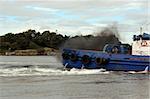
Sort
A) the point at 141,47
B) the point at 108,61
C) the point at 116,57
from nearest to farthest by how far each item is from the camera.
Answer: the point at 116,57 < the point at 108,61 < the point at 141,47

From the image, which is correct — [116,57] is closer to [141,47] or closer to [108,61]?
[108,61]

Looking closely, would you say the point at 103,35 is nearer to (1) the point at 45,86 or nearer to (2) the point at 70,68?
(2) the point at 70,68

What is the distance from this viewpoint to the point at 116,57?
34406mm

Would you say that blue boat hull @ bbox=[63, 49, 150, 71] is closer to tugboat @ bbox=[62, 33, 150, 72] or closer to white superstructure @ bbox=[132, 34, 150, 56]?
tugboat @ bbox=[62, 33, 150, 72]

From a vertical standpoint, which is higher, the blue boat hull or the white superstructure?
the white superstructure

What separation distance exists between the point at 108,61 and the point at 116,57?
735mm

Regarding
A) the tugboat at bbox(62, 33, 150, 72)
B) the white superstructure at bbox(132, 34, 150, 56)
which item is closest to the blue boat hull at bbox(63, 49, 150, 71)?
the tugboat at bbox(62, 33, 150, 72)

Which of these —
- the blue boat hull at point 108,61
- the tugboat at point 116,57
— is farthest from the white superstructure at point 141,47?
the blue boat hull at point 108,61

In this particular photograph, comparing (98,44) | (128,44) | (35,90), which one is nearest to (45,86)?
(35,90)

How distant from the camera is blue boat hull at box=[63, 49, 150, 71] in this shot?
34062 millimetres

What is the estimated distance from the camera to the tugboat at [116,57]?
112 feet

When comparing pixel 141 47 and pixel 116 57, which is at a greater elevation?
pixel 141 47

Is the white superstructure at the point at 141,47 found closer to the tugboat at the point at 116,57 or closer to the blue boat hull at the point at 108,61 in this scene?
the tugboat at the point at 116,57

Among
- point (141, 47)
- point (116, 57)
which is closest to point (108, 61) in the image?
point (116, 57)
